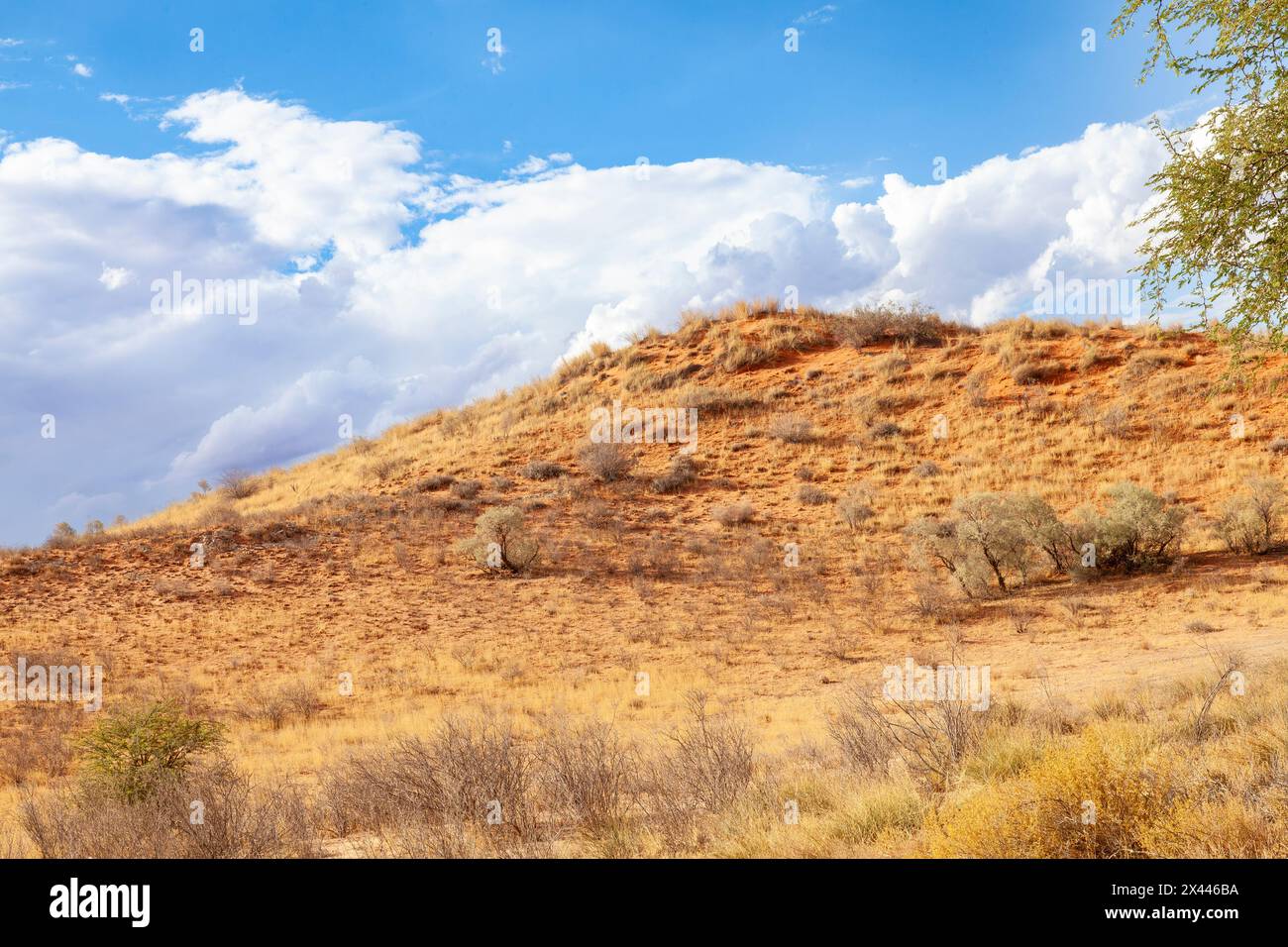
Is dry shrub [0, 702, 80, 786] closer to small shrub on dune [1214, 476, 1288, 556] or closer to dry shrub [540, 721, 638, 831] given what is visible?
dry shrub [540, 721, 638, 831]

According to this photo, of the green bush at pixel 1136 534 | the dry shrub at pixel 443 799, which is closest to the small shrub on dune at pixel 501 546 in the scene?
the green bush at pixel 1136 534

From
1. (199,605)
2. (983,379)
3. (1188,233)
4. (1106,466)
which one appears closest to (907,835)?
(1188,233)

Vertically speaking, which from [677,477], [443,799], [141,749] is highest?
[677,477]

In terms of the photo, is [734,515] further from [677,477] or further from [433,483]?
[433,483]

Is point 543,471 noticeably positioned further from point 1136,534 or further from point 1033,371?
point 1033,371

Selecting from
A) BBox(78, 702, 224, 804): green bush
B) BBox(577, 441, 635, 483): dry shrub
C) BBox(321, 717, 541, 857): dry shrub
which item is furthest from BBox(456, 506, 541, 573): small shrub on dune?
BBox(321, 717, 541, 857): dry shrub

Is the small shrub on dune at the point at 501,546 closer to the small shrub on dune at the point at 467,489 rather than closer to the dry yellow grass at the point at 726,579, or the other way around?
the dry yellow grass at the point at 726,579

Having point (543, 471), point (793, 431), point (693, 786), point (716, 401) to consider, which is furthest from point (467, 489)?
point (693, 786)

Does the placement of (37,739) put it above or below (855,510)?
below

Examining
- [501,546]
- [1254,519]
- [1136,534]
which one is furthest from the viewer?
[501,546]

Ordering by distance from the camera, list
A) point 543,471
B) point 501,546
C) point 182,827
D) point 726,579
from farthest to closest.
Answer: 1. point 543,471
2. point 501,546
3. point 726,579
4. point 182,827

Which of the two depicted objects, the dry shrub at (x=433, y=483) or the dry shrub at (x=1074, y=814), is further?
the dry shrub at (x=433, y=483)

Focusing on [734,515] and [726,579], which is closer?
[726,579]
